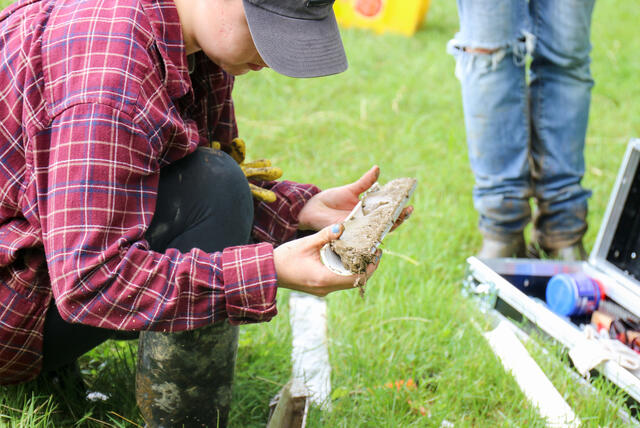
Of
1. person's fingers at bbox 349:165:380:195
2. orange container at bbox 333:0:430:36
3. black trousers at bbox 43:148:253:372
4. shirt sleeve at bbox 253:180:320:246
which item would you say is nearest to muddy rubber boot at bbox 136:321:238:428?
black trousers at bbox 43:148:253:372

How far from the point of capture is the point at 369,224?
1404 mm

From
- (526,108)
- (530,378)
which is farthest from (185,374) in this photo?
(526,108)

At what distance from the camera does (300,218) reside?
1.66 m

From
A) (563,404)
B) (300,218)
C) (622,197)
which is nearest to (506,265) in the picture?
(622,197)

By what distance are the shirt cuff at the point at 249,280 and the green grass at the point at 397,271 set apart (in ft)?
1.75

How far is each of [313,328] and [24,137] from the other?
118 centimetres

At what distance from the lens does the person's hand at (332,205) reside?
1.63 metres

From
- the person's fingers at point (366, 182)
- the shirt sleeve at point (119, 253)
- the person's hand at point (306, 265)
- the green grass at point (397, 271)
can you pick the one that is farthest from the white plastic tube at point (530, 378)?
the shirt sleeve at point (119, 253)

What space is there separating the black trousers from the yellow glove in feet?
0.60

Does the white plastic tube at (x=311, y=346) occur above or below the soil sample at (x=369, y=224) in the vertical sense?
below

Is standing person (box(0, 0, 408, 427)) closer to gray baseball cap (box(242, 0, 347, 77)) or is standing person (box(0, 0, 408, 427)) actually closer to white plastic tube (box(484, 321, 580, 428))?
gray baseball cap (box(242, 0, 347, 77))

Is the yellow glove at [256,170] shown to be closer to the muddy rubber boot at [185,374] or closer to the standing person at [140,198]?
the standing person at [140,198]

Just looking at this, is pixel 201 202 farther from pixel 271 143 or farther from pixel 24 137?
pixel 271 143

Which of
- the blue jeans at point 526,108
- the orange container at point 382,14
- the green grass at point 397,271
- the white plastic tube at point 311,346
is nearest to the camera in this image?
the green grass at point 397,271
